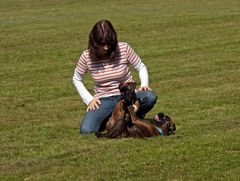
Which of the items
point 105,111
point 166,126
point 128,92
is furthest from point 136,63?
point 166,126

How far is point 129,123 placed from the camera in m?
9.93

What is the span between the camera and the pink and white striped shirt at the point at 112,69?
10.6 m

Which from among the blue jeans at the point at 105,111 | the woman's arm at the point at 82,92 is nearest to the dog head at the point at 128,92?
the blue jeans at the point at 105,111

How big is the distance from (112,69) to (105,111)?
0.54 meters

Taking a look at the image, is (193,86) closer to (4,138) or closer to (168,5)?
(4,138)

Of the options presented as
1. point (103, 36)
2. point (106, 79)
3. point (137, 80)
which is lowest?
point (137, 80)

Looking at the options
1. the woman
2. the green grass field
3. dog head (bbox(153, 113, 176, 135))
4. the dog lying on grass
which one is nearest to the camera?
the green grass field

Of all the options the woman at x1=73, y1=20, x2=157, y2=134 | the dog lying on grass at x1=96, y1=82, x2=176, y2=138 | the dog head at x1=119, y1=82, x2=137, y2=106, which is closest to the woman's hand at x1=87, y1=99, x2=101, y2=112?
the woman at x1=73, y1=20, x2=157, y2=134

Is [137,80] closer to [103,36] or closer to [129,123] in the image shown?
[103,36]

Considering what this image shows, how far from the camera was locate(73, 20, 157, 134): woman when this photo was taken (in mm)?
10469

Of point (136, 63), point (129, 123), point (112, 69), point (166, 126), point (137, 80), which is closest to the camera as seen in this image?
point (129, 123)

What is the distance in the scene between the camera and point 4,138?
10.4m

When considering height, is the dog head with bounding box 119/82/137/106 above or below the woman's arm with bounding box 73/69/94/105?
above

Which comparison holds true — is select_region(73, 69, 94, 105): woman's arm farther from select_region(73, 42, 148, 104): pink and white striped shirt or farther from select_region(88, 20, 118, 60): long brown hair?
select_region(88, 20, 118, 60): long brown hair
